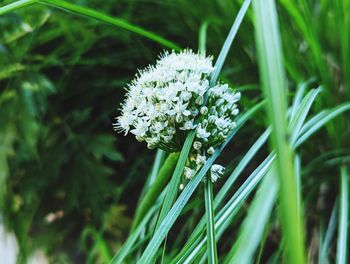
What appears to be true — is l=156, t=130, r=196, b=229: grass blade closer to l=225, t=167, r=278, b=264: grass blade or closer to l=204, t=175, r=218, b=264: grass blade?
l=204, t=175, r=218, b=264: grass blade

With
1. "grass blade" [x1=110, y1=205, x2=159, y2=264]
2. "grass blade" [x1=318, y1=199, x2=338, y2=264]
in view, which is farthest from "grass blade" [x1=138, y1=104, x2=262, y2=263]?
"grass blade" [x1=318, y1=199, x2=338, y2=264]

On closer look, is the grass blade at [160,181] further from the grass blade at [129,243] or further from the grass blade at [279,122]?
the grass blade at [279,122]

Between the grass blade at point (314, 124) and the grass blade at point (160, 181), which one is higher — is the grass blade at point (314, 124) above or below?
above

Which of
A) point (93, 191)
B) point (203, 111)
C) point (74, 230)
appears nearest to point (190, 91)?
point (203, 111)

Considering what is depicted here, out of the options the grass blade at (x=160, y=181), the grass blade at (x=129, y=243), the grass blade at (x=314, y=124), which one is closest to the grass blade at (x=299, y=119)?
the grass blade at (x=314, y=124)

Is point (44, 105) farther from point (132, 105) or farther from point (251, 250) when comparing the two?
point (251, 250)
